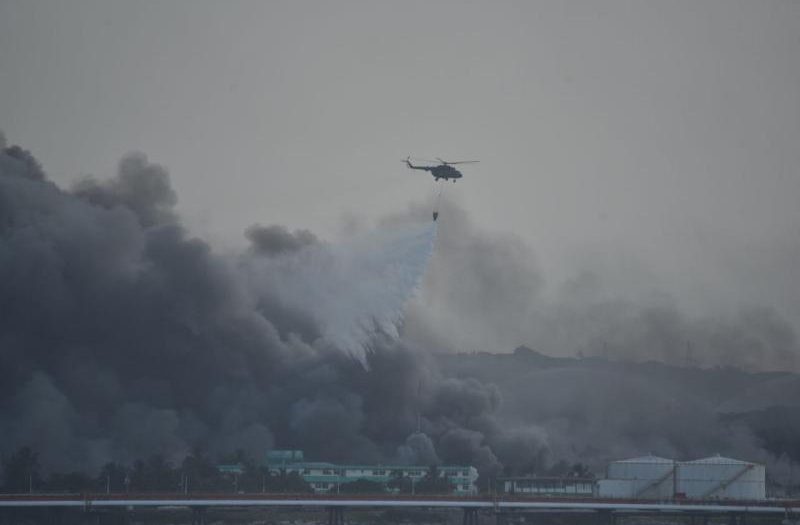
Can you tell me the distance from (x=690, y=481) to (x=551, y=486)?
1483 cm

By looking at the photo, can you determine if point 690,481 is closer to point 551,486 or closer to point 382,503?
point 551,486

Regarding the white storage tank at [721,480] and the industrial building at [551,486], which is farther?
the industrial building at [551,486]

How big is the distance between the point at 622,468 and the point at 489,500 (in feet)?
83.6

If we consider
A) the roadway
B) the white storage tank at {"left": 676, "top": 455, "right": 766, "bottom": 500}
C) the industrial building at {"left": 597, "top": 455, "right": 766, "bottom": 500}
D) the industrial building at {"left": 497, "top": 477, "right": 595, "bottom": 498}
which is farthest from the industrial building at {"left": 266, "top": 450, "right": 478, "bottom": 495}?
the white storage tank at {"left": 676, "top": 455, "right": 766, "bottom": 500}

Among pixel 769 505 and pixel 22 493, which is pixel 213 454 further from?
pixel 769 505

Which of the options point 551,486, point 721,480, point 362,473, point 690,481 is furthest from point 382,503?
point 721,480

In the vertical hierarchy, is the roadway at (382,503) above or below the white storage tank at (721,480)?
below

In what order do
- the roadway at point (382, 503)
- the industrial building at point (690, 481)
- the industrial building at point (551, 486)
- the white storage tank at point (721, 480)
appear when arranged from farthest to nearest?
the industrial building at point (551, 486), the industrial building at point (690, 481), the white storage tank at point (721, 480), the roadway at point (382, 503)

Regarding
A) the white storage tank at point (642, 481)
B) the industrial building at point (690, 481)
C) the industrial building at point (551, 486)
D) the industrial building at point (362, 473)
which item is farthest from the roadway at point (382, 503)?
the industrial building at point (362, 473)

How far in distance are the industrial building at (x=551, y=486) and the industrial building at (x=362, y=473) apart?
459cm

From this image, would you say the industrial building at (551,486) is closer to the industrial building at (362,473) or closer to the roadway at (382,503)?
the industrial building at (362,473)

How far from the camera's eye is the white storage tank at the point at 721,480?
549ft

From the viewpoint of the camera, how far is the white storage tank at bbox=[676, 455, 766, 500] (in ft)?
549

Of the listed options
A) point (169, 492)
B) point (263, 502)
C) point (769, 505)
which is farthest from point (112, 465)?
point (769, 505)
